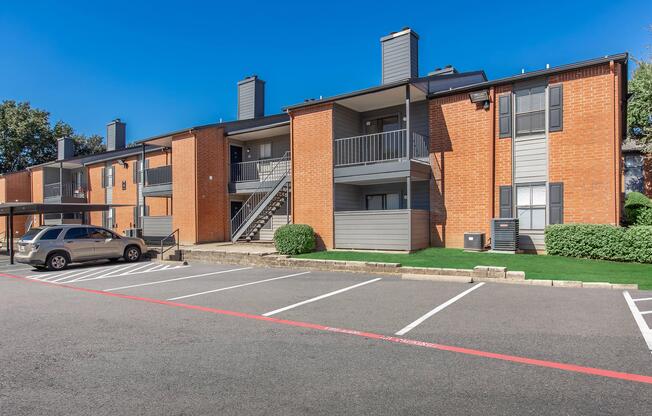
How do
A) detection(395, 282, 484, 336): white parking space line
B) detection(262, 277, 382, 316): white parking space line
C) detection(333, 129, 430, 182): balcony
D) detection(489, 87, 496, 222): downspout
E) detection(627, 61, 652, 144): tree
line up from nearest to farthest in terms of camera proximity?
1. detection(395, 282, 484, 336): white parking space line
2. detection(262, 277, 382, 316): white parking space line
3. detection(489, 87, 496, 222): downspout
4. detection(333, 129, 430, 182): balcony
5. detection(627, 61, 652, 144): tree

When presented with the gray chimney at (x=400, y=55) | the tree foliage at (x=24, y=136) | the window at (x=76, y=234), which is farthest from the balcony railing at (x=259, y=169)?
the tree foliage at (x=24, y=136)

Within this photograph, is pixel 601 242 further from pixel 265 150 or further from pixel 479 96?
pixel 265 150

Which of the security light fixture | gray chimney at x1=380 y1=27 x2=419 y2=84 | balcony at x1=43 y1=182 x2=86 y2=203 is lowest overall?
balcony at x1=43 y1=182 x2=86 y2=203

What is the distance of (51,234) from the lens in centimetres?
1409

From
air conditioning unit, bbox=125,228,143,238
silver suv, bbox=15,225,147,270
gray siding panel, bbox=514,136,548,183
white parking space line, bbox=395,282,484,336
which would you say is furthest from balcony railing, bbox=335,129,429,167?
air conditioning unit, bbox=125,228,143,238

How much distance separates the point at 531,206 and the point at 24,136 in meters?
48.4

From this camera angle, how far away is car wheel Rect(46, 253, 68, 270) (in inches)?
548

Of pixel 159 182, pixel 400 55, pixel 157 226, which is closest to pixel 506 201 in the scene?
pixel 400 55

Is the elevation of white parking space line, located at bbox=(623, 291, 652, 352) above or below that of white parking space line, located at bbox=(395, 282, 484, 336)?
above

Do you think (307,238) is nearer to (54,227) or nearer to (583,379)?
(54,227)

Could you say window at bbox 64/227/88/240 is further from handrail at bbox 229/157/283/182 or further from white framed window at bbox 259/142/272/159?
white framed window at bbox 259/142/272/159

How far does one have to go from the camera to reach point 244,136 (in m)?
21.2

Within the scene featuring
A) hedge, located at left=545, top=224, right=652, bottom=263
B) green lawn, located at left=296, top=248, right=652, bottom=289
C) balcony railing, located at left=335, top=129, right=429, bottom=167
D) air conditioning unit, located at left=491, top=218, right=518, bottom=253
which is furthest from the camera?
balcony railing, located at left=335, top=129, right=429, bottom=167

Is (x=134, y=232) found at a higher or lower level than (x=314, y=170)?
lower
